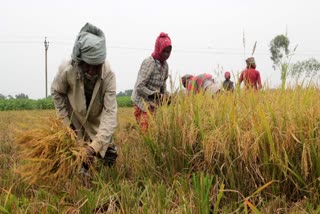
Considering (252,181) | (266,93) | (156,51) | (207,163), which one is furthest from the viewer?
(156,51)

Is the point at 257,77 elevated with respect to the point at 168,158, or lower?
elevated

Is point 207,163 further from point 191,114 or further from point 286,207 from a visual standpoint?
point 286,207

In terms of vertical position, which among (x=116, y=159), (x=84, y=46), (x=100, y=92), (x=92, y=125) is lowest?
(x=116, y=159)

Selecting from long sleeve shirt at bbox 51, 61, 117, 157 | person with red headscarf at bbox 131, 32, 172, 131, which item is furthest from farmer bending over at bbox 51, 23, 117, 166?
person with red headscarf at bbox 131, 32, 172, 131

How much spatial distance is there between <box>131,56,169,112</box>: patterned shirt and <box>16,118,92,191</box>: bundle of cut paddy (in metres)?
1.54

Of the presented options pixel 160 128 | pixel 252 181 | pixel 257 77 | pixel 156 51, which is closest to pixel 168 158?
pixel 160 128

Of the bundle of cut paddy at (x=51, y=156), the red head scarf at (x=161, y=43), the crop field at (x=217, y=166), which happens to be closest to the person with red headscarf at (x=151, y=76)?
the red head scarf at (x=161, y=43)

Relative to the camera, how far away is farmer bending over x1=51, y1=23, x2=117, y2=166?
2.94 metres

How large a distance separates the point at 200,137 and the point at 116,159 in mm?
1124

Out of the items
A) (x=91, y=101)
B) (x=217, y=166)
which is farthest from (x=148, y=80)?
(x=217, y=166)

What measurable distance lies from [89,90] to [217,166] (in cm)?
127

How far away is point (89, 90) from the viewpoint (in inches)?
132

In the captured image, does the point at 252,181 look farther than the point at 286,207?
Yes

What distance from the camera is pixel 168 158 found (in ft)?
9.72
